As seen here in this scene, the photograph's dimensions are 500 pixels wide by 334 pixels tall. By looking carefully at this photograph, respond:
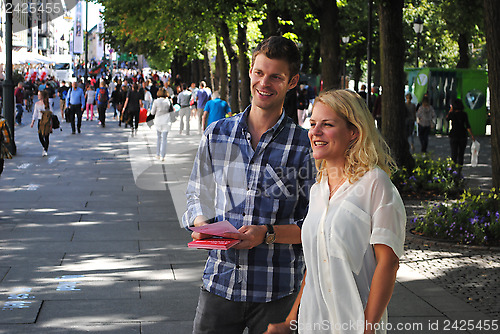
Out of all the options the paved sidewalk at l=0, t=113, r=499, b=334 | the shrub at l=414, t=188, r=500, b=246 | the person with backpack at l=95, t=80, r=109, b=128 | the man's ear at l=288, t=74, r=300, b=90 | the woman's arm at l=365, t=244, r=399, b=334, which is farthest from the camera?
the person with backpack at l=95, t=80, r=109, b=128

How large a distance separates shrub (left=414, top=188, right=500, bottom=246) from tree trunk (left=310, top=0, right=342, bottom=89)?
832 centimetres

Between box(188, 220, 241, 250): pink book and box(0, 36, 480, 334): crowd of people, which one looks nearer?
box(0, 36, 480, 334): crowd of people

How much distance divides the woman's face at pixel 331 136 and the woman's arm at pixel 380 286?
38cm

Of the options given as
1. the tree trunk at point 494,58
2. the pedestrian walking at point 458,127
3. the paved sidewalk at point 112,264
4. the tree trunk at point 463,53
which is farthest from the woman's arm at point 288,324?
the tree trunk at point 463,53

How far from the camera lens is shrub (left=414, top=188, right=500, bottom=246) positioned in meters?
9.96

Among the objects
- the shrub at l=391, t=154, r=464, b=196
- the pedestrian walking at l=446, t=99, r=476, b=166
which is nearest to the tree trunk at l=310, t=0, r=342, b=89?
the pedestrian walking at l=446, t=99, r=476, b=166

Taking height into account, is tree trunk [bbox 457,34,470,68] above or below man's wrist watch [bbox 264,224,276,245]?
above

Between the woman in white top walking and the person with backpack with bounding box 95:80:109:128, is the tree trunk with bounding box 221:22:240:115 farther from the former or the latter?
the woman in white top walking

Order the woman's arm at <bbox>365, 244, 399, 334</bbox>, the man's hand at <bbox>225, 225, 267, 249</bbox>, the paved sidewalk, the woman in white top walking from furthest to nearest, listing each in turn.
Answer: the woman in white top walking, the paved sidewalk, the man's hand at <bbox>225, 225, 267, 249</bbox>, the woman's arm at <bbox>365, 244, 399, 334</bbox>

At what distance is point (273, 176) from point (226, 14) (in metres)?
20.7

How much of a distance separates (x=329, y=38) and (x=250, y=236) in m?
16.2

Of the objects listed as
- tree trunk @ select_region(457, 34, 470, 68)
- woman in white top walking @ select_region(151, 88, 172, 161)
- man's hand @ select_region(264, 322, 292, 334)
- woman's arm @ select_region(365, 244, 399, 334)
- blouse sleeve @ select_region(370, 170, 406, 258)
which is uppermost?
tree trunk @ select_region(457, 34, 470, 68)

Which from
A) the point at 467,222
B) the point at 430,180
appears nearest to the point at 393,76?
the point at 430,180

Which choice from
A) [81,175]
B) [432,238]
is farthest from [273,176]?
[81,175]
